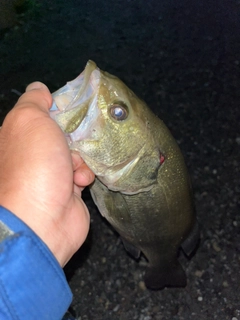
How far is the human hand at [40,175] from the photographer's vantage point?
1046 mm

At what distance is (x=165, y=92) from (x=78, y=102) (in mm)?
1699

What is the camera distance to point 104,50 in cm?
319

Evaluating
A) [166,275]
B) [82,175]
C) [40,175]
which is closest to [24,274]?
[40,175]

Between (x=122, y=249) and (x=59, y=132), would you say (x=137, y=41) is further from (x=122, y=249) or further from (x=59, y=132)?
(x=59, y=132)

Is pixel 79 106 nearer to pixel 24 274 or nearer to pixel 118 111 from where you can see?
pixel 118 111

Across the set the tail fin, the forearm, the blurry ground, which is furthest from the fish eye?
the blurry ground

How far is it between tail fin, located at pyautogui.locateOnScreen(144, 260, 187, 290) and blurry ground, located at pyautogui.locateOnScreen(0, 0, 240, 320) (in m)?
0.27

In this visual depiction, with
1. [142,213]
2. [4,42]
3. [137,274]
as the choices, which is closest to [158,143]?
[142,213]

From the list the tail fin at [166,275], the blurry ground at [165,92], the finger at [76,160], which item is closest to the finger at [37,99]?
the finger at [76,160]

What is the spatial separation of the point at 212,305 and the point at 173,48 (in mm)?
1947

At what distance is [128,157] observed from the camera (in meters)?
1.33

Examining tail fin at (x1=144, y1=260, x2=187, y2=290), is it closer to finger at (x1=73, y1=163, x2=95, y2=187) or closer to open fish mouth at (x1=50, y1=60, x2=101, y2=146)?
finger at (x1=73, y1=163, x2=95, y2=187)

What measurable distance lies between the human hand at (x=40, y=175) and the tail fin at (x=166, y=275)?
619 millimetres

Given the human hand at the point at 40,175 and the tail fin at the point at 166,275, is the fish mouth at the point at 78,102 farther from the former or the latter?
the tail fin at the point at 166,275
